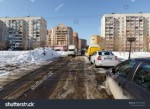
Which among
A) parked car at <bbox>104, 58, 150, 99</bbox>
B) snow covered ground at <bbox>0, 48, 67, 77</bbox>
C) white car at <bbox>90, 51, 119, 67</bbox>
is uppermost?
parked car at <bbox>104, 58, 150, 99</bbox>

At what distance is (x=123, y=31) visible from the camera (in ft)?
468

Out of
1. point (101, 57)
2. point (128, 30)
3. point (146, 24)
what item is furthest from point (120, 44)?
point (101, 57)

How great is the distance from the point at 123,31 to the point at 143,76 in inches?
5516

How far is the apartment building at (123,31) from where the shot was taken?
12038cm

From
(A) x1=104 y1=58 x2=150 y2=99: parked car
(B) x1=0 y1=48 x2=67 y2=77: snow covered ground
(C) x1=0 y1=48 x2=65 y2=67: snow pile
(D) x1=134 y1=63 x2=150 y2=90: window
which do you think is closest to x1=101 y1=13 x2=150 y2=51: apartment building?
(C) x1=0 y1=48 x2=65 y2=67: snow pile

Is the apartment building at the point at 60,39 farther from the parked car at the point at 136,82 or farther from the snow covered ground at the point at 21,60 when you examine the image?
the parked car at the point at 136,82

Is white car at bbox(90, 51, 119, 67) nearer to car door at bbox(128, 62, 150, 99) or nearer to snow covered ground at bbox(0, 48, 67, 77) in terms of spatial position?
snow covered ground at bbox(0, 48, 67, 77)

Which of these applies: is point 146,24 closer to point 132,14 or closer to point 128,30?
point 132,14

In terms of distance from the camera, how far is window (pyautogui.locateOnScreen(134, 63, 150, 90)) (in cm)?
456

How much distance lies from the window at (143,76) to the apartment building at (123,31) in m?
111

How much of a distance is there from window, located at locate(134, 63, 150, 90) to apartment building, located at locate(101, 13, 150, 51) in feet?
364

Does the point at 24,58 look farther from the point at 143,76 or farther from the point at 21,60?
the point at 143,76

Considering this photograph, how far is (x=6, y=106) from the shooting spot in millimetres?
4695

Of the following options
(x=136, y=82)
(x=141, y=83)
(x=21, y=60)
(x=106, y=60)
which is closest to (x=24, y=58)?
(x=21, y=60)
